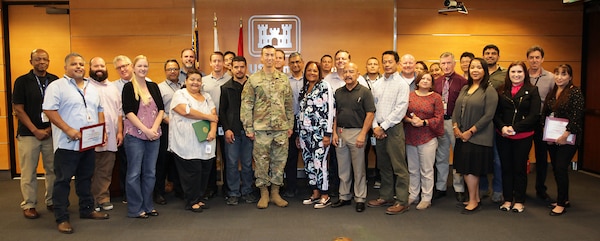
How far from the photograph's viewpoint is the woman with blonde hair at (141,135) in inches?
165

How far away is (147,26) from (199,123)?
2854 millimetres

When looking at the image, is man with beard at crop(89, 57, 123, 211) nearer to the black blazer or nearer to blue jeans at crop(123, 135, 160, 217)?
blue jeans at crop(123, 135, 160, 217)

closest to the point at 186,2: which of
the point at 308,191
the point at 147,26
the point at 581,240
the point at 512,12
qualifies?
the point at 147,26

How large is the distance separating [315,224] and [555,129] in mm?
2513

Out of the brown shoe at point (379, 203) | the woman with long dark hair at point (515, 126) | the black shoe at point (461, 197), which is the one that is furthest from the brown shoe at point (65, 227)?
the woman with long dark hair at point (515, 126)

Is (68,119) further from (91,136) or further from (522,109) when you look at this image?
(522,109)

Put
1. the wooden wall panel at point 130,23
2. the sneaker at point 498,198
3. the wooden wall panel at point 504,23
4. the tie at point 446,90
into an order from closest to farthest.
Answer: the sneaker at point 498,198 < the tie at point 446,90 < the wooden wall panel at point 130,23 < the wooden wall panel at point 504,23

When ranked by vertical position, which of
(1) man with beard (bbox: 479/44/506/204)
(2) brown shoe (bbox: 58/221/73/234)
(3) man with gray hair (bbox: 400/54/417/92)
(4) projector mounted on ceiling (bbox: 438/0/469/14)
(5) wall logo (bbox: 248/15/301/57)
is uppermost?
(4) projector mounted on ceiling (bbox: 438/0/469/14)

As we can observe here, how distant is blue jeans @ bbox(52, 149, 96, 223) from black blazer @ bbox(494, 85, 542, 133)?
156 inches

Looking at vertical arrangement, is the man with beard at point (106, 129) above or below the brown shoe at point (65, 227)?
above

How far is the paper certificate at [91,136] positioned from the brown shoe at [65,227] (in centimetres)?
71

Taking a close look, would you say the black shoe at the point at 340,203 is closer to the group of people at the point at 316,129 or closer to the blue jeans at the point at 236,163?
the group of people at the point at 316,129

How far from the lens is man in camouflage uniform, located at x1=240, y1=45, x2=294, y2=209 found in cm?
456

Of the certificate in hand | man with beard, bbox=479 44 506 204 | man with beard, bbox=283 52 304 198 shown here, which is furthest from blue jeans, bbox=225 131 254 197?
the certificate in hand
